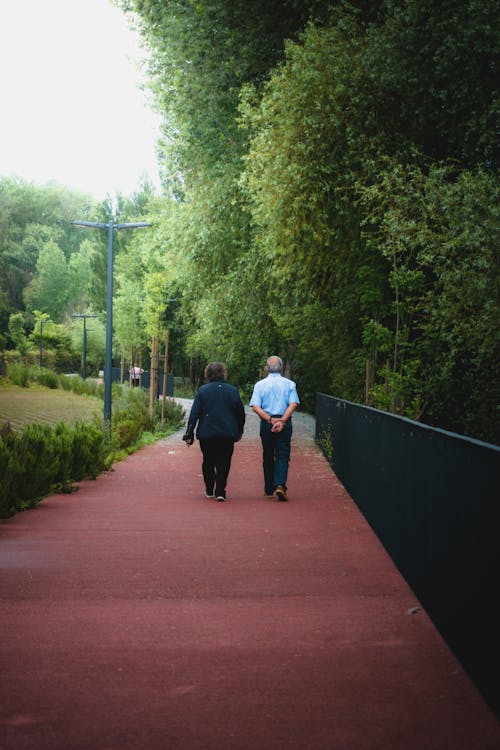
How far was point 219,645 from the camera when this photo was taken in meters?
5.36

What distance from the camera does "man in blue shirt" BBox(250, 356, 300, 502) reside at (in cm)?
1264

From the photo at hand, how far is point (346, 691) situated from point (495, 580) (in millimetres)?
853

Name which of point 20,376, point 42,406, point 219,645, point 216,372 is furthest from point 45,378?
point 219,645

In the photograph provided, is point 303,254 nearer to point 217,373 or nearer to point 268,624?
point 217,373

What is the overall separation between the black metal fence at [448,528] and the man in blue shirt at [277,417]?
3.02m

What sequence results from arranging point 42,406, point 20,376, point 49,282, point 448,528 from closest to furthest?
point 448,528
point 42,406
point 20,376
point 49,282

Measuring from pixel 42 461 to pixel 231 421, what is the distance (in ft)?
7.99

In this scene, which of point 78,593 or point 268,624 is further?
point 78,593

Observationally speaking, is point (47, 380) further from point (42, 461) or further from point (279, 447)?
point (279, 447)

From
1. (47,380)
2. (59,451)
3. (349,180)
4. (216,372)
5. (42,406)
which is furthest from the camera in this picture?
(47,380)

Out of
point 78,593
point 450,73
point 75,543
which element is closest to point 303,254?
point 450,73

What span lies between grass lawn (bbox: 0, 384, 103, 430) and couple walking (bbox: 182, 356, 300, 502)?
12363mm

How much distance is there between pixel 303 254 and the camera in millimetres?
18828

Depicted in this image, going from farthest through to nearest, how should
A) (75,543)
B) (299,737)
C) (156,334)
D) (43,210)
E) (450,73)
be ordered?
(43,210) → (156,334) → (450,73) → (75,543) → (299,737)
